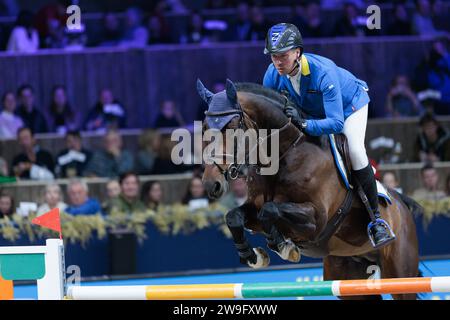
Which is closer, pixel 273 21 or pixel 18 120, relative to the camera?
pixel 18 120

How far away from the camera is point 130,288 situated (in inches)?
196

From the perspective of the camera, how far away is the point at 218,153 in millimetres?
4973

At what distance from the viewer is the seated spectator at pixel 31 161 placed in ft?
32.2

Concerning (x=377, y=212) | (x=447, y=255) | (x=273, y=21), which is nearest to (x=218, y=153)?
(x=377, y=212)

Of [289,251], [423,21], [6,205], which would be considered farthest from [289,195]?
[423,21]

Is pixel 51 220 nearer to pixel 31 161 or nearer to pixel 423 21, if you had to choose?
pixel 31 161

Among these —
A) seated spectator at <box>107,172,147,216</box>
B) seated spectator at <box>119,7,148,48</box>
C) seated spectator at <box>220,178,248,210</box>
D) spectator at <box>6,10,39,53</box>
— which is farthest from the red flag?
Answer: seated spectator at <box>119,7,148,48</box>

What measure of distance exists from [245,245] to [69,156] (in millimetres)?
4762

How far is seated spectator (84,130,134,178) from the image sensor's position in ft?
32.6

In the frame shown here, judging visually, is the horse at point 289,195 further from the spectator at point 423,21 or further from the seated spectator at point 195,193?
the spectator at point 423,21

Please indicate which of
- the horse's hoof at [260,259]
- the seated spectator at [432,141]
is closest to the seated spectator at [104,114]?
the seated spectator at [432,141]

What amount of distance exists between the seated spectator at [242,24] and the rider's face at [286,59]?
6453mm

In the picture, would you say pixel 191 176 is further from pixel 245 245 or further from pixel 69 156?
pixel 245 245
